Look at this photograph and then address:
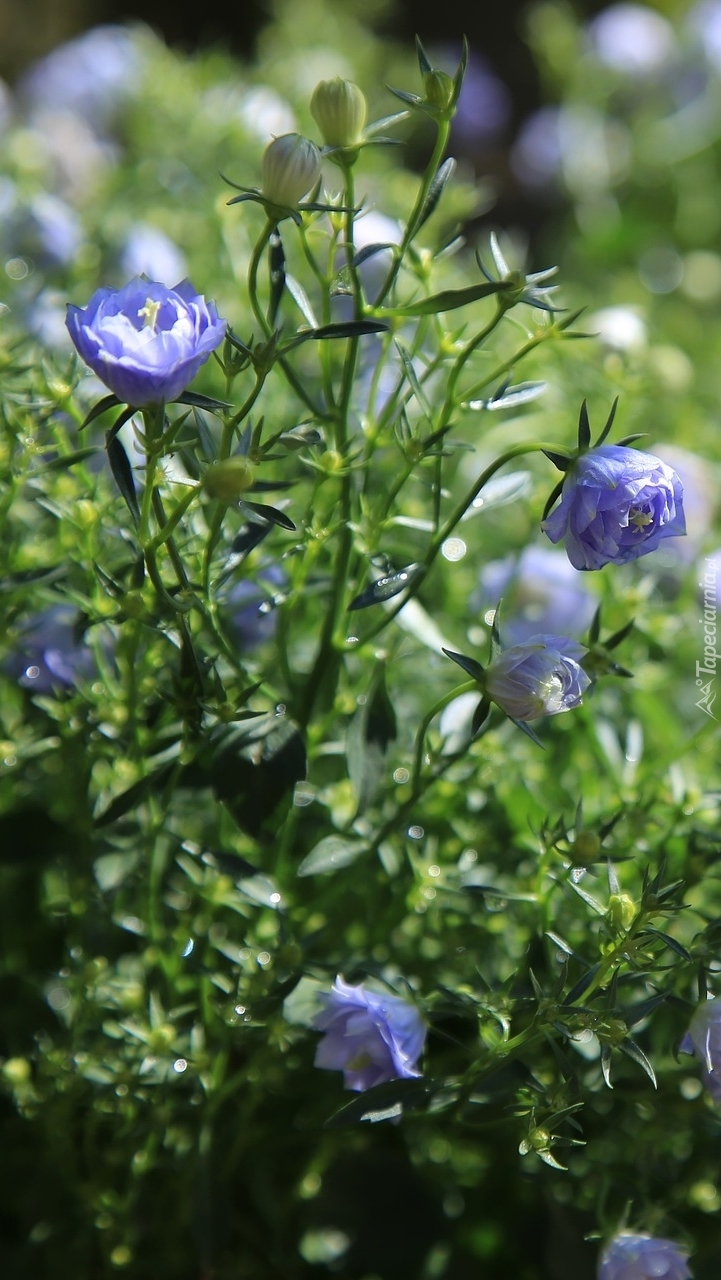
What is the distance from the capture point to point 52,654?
0.49 m

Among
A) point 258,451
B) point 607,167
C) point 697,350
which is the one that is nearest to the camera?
point 258,451

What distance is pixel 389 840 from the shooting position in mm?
493

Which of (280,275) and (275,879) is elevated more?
(280,275)

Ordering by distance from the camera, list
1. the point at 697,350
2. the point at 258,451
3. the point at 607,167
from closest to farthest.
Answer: the point at 258,451 < the point at 697,350 < the point at 607,167

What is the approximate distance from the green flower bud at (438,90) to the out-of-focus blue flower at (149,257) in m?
0.28

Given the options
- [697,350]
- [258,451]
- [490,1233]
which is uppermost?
[258,451]

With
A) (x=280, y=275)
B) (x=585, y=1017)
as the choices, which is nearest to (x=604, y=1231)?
(x=585, y=1017)

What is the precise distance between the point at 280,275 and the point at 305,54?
74 centimetres

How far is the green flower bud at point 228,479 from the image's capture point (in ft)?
1.16

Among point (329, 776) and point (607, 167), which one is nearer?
point (329, 776)

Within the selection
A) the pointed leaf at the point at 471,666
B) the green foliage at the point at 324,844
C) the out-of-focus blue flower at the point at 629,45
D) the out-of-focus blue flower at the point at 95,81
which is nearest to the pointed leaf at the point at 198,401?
the green foliage at the point at 324,844

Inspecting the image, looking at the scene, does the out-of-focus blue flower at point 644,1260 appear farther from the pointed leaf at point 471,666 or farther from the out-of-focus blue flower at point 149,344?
the out-of-focus blue flower at point 149,344

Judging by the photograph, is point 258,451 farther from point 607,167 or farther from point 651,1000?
point 607,167

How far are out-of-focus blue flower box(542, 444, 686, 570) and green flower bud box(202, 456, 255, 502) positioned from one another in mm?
91
